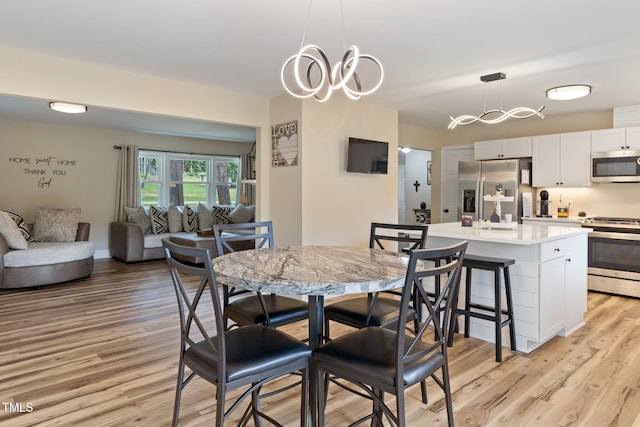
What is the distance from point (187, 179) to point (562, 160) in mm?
6742

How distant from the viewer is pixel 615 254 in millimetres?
4699

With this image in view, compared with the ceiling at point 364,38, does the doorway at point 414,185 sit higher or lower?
lower

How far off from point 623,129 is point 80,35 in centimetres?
597

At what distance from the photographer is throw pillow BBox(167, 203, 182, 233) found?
723 cm

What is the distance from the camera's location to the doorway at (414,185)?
29.2ft

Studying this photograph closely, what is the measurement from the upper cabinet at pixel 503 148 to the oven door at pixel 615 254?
1612 millimetres

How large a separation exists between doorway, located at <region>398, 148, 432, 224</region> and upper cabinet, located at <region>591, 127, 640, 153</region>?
12.3 feet

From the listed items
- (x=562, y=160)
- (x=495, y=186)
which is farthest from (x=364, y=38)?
(x=562, y=160)

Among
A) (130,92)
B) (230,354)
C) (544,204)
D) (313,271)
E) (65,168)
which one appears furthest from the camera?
(65,168)

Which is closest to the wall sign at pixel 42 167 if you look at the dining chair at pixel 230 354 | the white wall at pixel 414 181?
the dining chair at pixel 230 354

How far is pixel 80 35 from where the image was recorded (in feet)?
9.70

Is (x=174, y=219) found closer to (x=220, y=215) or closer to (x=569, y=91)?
(x=220, y=215)

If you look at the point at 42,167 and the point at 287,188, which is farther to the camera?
the point at 42,167

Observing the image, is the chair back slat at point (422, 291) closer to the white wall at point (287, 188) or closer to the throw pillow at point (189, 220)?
the white wall at point (287, 188)
